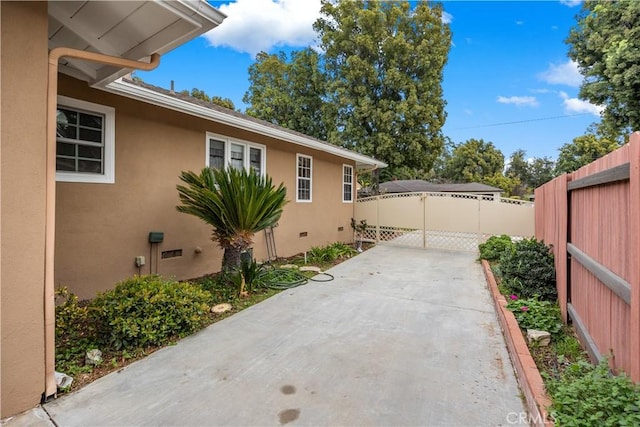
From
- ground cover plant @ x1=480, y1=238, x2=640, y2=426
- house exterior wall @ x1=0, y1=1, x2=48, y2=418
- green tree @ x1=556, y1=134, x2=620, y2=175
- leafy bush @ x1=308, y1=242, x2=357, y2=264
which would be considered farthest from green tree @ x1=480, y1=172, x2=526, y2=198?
house exterior wall @ x1=0, y1=1, x2=48, y2=418

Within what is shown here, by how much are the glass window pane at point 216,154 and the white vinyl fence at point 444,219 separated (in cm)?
671

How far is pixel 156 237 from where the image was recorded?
5379 mm

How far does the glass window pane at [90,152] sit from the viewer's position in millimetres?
4582

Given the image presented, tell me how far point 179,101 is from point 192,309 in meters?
3.40

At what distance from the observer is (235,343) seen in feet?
11.8

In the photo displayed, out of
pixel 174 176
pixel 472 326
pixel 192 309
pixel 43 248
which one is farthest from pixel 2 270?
pixel 472 326

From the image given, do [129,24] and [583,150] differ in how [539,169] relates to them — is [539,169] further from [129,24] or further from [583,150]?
[129,24]

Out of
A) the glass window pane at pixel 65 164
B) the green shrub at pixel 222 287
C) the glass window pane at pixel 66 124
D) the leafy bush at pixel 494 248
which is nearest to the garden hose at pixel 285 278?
the green shrub at pixel 222 287

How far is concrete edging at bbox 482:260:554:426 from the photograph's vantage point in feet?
7.18

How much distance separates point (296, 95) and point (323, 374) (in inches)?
793

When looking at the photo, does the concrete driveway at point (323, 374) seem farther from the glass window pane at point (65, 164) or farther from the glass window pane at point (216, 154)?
the glass window pane at point (216, 154)

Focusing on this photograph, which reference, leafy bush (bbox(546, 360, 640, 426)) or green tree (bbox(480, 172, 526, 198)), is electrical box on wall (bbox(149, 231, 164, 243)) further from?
green tree (bbox(480, 172, 526, 198))

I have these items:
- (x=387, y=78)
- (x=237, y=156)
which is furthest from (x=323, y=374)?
(x=387, y=78)

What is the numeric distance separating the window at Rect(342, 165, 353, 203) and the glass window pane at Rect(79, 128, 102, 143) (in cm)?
806
